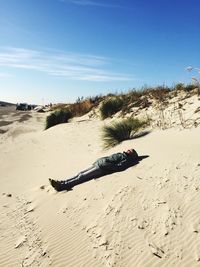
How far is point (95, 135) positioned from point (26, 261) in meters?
10.1

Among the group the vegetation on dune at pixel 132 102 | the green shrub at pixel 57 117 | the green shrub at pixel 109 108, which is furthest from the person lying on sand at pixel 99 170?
the green shrub at pixel 57 117

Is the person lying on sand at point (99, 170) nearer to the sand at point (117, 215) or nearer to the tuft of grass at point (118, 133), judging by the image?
the sand at point (117, 215)

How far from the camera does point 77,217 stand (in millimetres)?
6543

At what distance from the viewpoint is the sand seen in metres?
5.10

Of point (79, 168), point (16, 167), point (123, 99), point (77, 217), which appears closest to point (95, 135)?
point (16, 167)

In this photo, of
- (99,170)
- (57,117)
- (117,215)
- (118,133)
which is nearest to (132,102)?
(57,117)

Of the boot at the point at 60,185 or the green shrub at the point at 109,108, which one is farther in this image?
the green shrub at the point at 109,108

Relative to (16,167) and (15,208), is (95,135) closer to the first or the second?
(16,167)

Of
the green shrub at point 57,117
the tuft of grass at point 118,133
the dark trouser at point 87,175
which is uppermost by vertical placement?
the tuft of grass at point 118,133

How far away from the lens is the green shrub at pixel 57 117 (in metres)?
22.3

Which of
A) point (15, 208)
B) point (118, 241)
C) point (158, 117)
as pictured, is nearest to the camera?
point (118, 241)

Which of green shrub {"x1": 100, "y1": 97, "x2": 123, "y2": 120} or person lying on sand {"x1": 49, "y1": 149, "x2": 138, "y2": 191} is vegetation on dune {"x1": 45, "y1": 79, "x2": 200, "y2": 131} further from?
person lying on sand {"x1": 49, "y1": 149, "x2": 138, "y2": 191}

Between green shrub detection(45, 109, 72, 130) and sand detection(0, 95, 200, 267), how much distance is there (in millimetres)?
12019

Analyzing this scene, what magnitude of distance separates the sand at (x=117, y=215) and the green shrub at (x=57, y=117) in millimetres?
12019
